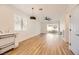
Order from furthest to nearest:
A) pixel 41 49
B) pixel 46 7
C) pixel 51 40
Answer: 1. pixel 51 40
2. pixel 46 7
3. pixel 41 49

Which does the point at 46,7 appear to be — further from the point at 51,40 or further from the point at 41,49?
the point at 51,40

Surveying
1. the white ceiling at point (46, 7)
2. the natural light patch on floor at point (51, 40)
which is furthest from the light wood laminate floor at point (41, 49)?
the white ceiling at point (46, 7)

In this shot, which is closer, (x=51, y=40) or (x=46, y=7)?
(x=46, y=7)

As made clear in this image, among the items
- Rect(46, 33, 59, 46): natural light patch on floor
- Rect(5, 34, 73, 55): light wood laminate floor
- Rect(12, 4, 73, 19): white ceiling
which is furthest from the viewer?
Rect(46, 33, 59, 46): natural light patch on floor

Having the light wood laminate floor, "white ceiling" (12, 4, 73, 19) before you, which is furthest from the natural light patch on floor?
"white ceiling" (12, 4, 73, 19)

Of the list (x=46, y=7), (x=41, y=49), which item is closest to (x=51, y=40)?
(x=46, y=7)

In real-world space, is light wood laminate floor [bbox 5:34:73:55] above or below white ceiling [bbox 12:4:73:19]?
below

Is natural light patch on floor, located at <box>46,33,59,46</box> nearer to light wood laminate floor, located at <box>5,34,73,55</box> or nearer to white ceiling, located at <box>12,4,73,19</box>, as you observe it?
light wood laminate floor, located at <box>5,34,73,55</box>

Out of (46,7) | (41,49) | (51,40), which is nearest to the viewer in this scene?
(41,49)

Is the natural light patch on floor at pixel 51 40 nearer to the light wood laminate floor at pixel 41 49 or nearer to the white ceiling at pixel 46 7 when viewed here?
the light wood laminate floor at pixel 41 49

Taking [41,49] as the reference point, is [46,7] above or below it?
above
